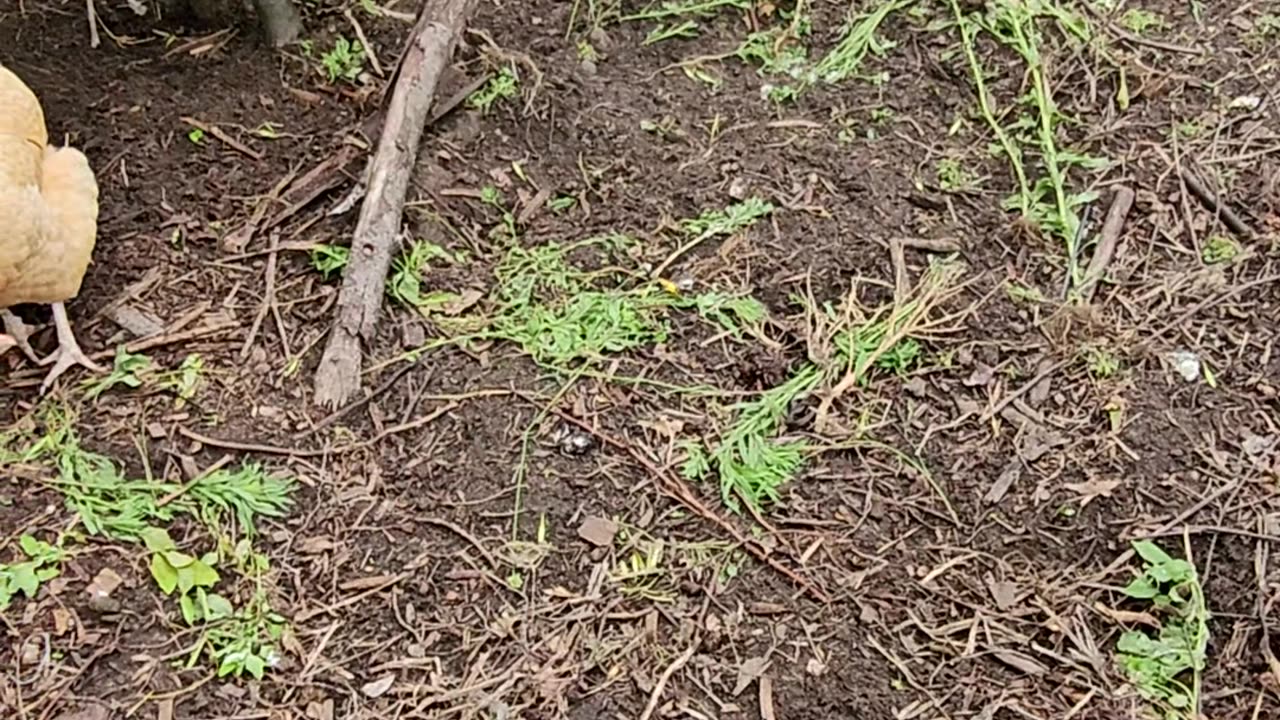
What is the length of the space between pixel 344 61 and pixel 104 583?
5.11 feet

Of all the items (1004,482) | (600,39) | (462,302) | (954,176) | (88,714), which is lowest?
(88,714)

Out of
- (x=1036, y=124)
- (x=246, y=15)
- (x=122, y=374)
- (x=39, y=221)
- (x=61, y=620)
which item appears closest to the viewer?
(x=61, y=620)

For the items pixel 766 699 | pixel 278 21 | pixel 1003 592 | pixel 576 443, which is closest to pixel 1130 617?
pixel 1003 592

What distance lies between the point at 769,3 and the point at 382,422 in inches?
66.9

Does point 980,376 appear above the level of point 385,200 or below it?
below

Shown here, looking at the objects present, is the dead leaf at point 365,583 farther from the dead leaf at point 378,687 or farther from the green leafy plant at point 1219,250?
the green leafy plant at point 1219,250

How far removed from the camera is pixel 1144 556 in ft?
8.32

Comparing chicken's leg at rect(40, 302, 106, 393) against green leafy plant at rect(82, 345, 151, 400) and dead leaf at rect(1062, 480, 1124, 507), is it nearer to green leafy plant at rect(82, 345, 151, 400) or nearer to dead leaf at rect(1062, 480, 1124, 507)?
green leafy plant at rect(82, 345, 151, 400)

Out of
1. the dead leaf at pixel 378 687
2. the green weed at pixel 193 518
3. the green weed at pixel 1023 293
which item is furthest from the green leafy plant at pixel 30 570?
the green weed at pixel 1023 293

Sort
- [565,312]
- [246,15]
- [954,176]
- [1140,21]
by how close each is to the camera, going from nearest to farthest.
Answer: [565,312], [954,176], [246,15], [1140,21]

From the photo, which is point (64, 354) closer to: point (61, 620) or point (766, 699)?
point (61, 620)

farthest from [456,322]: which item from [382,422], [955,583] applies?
[955,583]

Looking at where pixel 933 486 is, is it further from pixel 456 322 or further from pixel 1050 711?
pixel 456 322

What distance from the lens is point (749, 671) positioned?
239 centimetres
